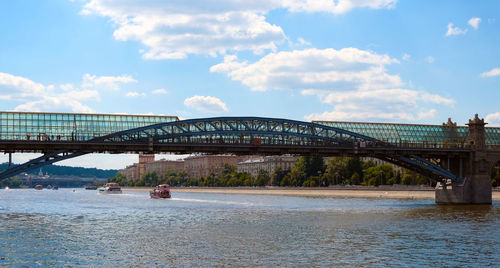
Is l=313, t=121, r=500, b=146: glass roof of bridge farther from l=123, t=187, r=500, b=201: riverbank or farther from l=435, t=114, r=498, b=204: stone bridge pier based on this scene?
l=123, t=187, r=500, b=201: riverbank

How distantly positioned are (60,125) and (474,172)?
5486 cm

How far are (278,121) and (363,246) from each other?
49.4 metres

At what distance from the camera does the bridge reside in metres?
75.2

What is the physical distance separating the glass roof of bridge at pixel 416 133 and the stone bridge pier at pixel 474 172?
7.15m

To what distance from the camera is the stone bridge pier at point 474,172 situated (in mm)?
91062

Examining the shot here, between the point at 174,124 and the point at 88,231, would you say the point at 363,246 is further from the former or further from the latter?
the point at 174,124

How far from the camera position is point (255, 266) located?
3288cm

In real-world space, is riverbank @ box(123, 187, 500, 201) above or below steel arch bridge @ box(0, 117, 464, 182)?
below

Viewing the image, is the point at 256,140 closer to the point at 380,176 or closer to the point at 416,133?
the point at 416,133

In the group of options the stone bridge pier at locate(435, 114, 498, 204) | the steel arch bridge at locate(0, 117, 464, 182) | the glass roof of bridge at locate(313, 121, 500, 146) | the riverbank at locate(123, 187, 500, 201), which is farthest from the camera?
the riverbank at locate(123, 187, 500, 201)

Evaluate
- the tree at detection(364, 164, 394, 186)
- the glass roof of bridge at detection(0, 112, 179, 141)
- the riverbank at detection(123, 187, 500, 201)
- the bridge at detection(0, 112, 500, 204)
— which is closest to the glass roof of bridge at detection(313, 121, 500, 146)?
the bridge at detection(0, 112, 500, 204)

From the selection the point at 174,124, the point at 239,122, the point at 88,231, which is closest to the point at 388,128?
the point at 239,122

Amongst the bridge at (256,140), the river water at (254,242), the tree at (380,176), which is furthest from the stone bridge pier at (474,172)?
the tree at (380,176)

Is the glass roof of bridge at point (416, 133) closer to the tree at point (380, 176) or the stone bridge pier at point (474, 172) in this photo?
the stone bridge pier at point (474, 172)
